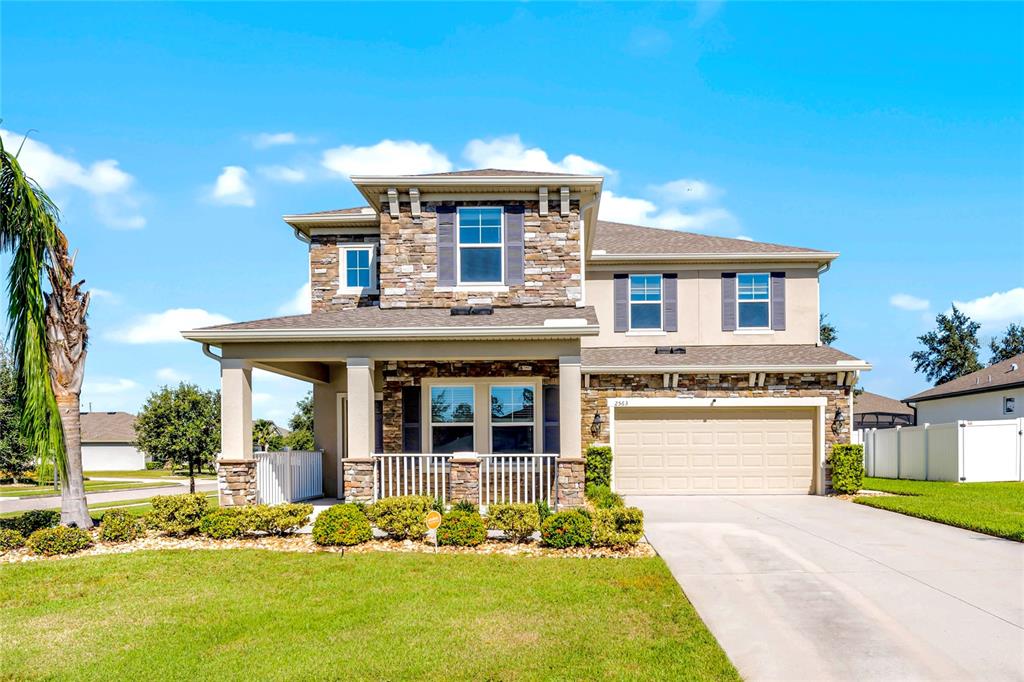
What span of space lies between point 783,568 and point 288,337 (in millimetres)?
8297

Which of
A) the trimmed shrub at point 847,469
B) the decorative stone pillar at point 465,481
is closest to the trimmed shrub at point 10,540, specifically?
the decorative stone pillar at point 465,481

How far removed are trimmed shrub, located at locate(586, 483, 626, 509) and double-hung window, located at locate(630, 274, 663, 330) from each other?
4384mm

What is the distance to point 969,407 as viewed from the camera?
2658cm

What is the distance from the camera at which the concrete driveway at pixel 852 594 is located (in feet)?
17.4

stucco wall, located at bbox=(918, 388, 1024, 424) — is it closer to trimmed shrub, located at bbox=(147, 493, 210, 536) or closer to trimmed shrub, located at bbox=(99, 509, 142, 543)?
trimmed shrub, located at bbox=(147, 493, 210, 536)

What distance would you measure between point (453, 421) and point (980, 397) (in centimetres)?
2187

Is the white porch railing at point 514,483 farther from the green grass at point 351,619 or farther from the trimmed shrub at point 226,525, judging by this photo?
the trimmed shrub at point 226,525

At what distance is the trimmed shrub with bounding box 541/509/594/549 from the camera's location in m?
9.15

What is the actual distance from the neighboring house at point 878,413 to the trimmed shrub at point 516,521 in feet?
98.9

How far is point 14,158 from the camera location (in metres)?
9.57

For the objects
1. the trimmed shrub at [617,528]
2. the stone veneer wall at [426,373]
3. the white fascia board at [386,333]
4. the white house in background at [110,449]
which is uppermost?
the white fascia board at [386,333]

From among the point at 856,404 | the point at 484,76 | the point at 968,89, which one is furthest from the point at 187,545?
the point at 856,404

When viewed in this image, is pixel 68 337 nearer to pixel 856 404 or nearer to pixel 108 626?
pixel 108 626

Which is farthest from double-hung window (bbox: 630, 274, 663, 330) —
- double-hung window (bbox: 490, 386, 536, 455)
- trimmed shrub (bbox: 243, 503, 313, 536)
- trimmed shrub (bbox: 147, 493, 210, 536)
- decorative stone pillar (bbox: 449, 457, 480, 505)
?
trimmed shrub (bbox: 147, 493, 210, 536)
